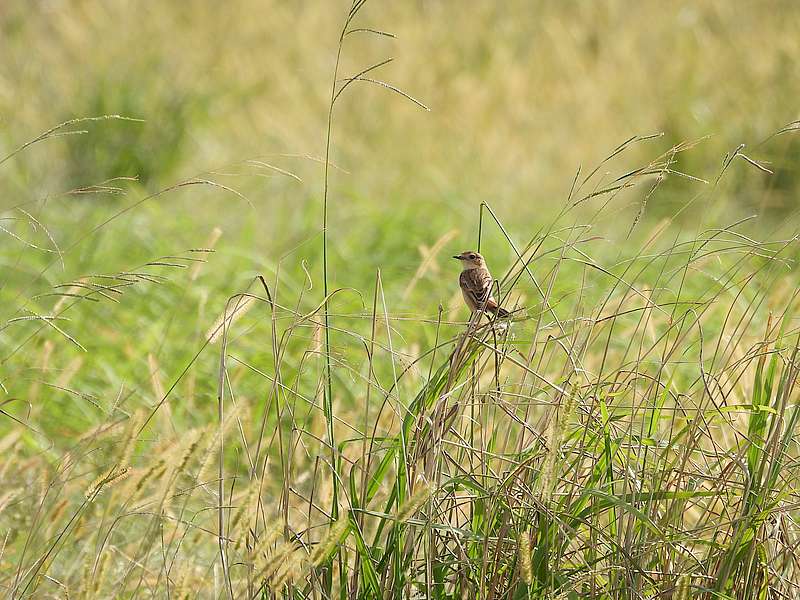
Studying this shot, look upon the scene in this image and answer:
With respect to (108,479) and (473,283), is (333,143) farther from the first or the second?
(108,479)

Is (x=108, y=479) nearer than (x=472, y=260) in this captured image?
Yes

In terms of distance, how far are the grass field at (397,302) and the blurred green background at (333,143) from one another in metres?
0.04

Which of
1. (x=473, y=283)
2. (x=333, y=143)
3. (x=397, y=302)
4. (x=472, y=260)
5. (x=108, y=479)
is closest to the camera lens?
(x=108, y=479)

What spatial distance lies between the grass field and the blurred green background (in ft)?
0.12

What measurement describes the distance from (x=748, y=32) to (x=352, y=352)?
895 centimetres

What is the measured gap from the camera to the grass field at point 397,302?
2213 mm

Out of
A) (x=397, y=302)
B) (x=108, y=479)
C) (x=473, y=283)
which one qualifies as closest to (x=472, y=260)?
(x=473, y=283)

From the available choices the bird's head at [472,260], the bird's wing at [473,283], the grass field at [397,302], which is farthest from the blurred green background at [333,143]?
the bird's wing at [473,283]

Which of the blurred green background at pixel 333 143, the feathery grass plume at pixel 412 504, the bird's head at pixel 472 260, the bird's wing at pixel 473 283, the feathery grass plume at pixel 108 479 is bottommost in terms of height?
the feathery grass plume at pixel 108 479

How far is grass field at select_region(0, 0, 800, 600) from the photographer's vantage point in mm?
2213

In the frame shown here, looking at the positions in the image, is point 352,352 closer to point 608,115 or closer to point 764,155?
point 764,155

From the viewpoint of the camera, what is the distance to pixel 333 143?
8484 mm

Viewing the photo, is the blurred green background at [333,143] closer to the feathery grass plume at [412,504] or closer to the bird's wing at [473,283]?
the bird's wing at [473,283]

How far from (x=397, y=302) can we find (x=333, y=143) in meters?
3.75
